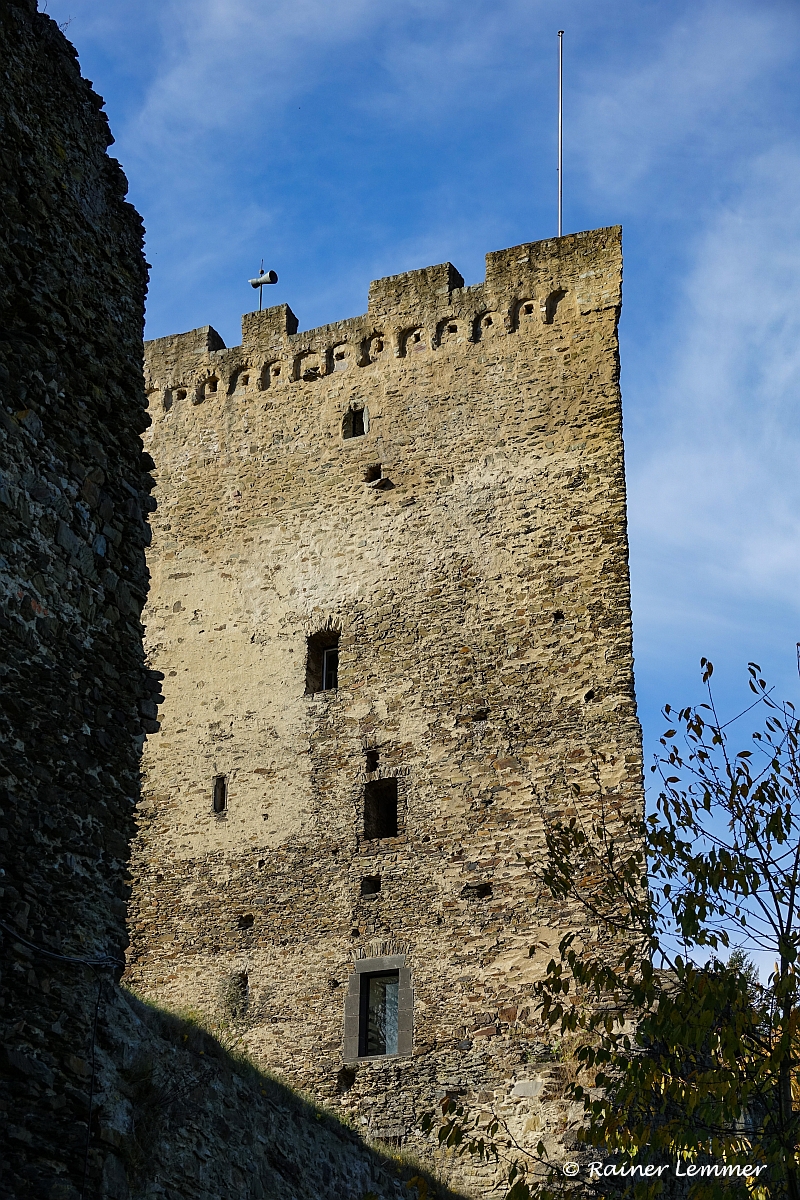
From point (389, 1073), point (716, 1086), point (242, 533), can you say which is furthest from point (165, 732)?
point (716, 1086)

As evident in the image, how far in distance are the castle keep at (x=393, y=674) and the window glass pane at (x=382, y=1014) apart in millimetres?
26

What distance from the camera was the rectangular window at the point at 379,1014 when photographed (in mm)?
13648

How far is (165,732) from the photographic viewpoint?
52.9ft

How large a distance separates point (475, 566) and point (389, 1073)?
16.9ft

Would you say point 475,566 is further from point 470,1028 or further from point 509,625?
point 470,1028

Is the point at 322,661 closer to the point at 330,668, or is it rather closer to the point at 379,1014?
the point at 330,668

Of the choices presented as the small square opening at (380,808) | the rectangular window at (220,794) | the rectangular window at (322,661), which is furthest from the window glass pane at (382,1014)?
the rectangular window at (322,661)

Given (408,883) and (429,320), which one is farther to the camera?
(429,320)

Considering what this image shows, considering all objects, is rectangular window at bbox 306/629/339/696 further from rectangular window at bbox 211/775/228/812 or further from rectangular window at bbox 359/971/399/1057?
rectangular window at bbox 359/971/399/1057

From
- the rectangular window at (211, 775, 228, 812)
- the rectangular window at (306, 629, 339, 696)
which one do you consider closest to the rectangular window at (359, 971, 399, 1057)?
the rectangular window at (211, 775, 228, 812)

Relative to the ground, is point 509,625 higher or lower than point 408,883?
higher

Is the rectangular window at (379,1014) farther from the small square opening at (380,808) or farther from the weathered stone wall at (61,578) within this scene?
the weathered stone wall at (61,578)

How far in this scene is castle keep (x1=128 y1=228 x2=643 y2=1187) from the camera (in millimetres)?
13586

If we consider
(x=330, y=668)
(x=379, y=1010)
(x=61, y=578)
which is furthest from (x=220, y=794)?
(x=61, y=578)
